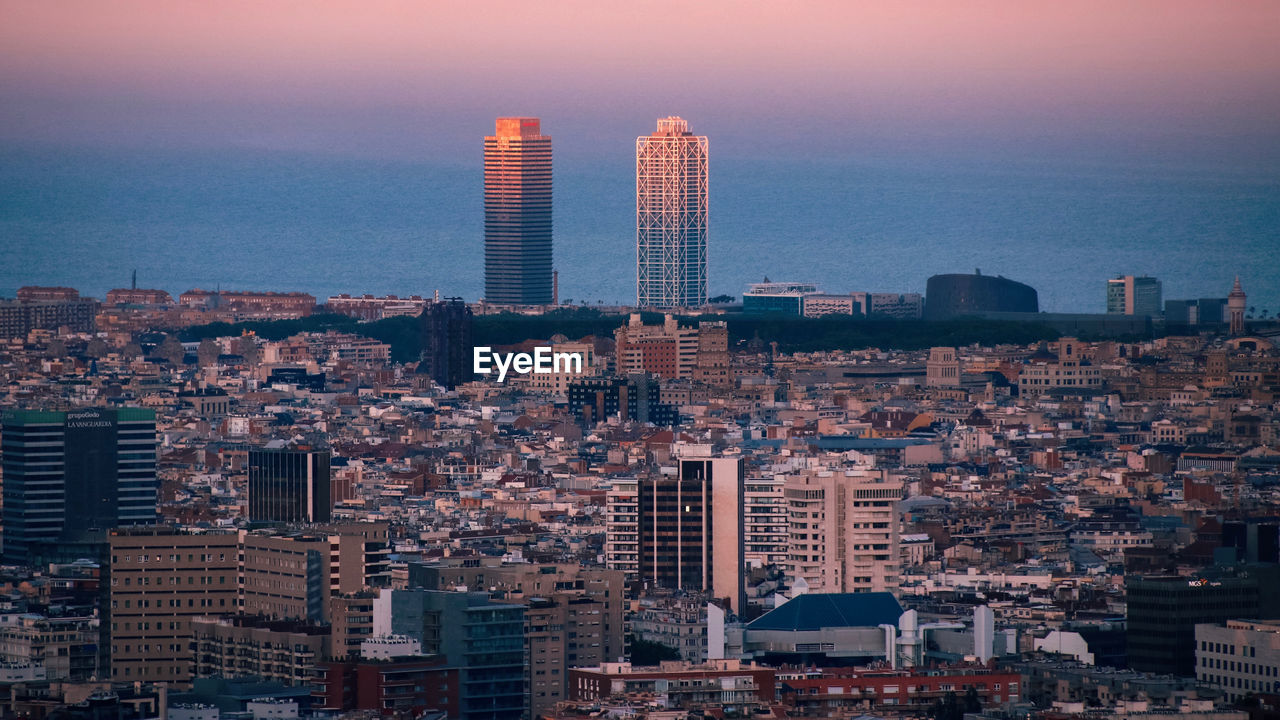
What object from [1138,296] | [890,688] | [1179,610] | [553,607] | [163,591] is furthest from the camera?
[1138,296]

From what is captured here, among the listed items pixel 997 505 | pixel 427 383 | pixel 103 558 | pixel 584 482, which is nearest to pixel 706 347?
pixel 427 383

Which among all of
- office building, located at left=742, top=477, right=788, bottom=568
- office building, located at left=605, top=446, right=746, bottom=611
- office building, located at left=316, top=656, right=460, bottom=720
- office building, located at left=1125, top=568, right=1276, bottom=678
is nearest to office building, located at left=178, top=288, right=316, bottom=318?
office building, located at left=742, top=477, right=788, bottom=568

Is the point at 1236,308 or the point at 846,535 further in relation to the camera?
the point at 1236,308

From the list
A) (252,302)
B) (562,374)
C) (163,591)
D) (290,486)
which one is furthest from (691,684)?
(252,302)

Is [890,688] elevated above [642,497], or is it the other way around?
[642,497]

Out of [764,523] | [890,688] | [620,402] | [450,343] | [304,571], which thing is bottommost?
[890,688]

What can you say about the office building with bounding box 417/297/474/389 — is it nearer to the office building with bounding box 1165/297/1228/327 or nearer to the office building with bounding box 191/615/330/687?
the office building with bounding box 1165/297/1228/327

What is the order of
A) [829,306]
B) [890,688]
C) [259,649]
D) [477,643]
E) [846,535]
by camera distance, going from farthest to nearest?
[829,306] < [846,535] < [259,649] < [477,643] < [890,688]

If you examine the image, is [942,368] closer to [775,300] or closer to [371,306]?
[775,300]
